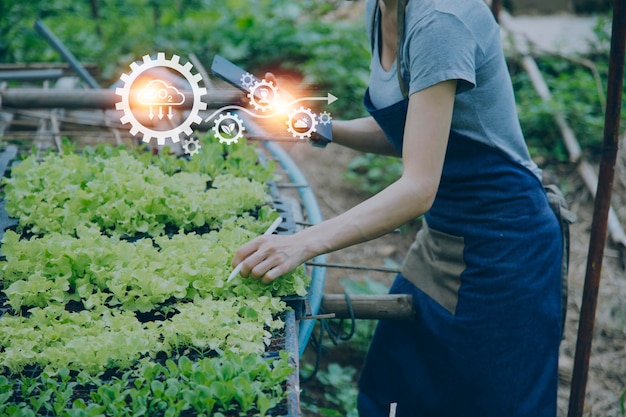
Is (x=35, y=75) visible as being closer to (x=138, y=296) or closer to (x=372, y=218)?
(x=138, y=296)

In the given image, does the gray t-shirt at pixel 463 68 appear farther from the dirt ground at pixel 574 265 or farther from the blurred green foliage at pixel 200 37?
the blurred green foliage at pixel 200 37

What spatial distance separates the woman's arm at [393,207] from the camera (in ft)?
6.26

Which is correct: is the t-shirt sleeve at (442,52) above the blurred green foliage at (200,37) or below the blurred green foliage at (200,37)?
below

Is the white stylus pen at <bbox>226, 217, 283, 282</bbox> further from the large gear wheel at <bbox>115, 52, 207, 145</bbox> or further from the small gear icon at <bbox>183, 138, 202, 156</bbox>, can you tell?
the large gear wheel at <bbox>115, 52, 207, 145</bbox>

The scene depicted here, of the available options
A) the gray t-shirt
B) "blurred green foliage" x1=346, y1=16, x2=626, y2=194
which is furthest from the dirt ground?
the gray t-shirt

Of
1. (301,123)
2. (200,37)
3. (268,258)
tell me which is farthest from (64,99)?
(200,37)

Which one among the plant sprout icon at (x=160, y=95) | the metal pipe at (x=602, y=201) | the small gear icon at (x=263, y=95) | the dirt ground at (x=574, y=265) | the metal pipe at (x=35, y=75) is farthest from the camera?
the metal pipe at (x=35, y=75)

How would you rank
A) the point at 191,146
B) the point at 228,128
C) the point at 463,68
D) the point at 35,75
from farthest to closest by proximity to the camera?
1. the point at 35,75
2. the point at 191,146
3. the point at 228,128
4. the point at 463,68

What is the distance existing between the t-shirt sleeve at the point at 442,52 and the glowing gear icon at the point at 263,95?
2.64 feet

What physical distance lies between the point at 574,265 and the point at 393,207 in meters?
3.48

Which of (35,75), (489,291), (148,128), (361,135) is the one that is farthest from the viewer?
(35,75)

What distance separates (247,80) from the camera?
2.43 meters

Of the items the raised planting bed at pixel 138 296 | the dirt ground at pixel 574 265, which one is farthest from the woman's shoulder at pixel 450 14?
the dirt ground at pixel 574 265

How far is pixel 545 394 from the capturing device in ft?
8.18
